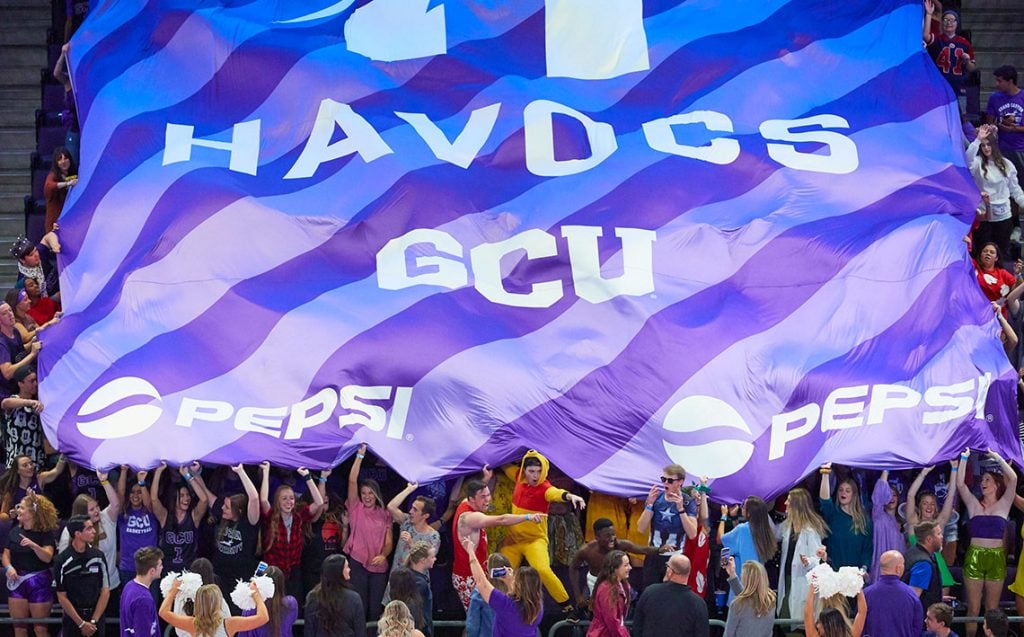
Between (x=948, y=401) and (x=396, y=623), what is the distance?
225 inches

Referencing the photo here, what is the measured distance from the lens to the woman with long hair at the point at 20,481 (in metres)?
14.8

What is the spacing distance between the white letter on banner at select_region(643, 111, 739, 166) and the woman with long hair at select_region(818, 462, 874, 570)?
11.8 ft

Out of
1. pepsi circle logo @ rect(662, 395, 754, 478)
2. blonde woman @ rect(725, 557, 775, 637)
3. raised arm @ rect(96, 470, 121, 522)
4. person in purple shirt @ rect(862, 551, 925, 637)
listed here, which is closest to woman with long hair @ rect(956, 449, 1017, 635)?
pepsi circle logo @ rect(662, 395, 754, 478)

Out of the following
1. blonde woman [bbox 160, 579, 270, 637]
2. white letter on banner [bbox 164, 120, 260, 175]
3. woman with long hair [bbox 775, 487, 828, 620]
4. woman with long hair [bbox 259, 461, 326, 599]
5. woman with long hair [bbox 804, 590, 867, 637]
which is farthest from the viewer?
white letter on banner [bbox 164, 120, 260, 175]

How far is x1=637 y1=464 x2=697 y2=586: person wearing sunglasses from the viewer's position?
44.7ft

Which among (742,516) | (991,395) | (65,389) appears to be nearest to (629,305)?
(742,516)

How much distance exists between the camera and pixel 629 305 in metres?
15.6

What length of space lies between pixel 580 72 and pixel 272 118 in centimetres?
298

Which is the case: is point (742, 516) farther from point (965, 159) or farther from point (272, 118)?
point (272, 118)

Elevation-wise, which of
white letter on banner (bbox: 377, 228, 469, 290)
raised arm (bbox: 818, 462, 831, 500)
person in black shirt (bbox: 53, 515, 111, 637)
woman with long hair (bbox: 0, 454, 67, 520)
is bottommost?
person in black shirt (bbox: 53, 515, 111, 637)

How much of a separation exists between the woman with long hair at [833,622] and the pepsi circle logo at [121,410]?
568cm

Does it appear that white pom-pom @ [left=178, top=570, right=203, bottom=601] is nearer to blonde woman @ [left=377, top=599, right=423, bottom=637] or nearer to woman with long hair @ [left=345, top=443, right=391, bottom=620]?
blonde woman @ [left=377, top=599, right=423, bottom=637]

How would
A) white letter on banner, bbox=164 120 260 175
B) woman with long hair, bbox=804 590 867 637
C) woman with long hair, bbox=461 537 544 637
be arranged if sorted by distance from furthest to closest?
white letter on banner, bbox=164 120 260 175
woman with long hair, bbox=461 537 544 637
woman with long hair, bbox=804 590 867 637

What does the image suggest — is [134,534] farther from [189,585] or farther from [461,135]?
[461,135]
